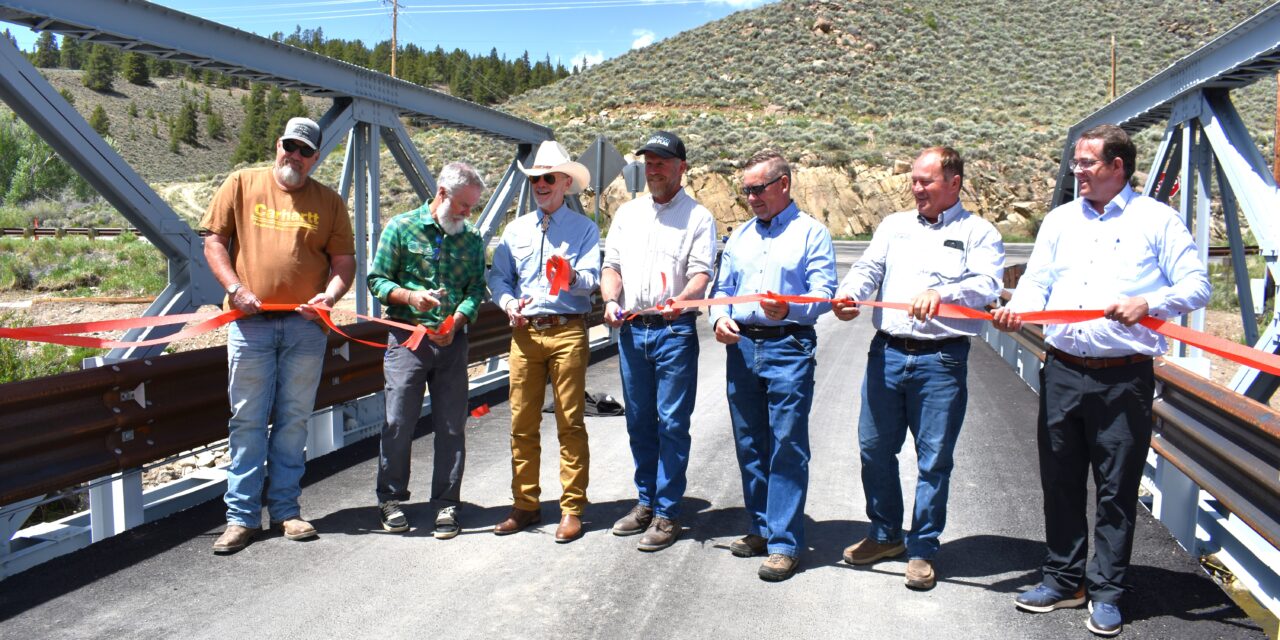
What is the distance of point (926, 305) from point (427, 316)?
2.72 meters

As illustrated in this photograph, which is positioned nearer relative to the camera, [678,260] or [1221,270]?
[678,260]

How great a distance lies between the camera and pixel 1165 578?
14.6 feet

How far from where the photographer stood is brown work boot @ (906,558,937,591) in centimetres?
437

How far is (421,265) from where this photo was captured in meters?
5.32

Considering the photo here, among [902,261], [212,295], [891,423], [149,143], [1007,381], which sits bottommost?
[1007,381]

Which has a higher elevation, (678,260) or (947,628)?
(678,260)

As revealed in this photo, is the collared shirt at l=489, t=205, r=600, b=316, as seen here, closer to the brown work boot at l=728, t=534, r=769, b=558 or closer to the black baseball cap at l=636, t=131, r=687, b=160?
the black baseball cap at l=636, t=131, r=687, b=160

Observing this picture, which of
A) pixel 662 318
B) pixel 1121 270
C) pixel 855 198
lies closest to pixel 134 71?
pixel 855 198

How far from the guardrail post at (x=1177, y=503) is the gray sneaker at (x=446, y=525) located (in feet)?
12.6

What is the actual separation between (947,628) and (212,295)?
485 centimetres

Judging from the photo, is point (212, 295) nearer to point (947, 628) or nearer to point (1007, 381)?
point (947, 628)

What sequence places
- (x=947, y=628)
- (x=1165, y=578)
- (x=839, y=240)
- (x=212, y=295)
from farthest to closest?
(x=839, y=240)
(x=212, y=295)
(x=1165, y=578)
(x=947, y=628)

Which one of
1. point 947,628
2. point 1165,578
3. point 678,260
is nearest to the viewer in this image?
point 947,628

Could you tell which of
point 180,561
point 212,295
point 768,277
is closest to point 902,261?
point 768,277
